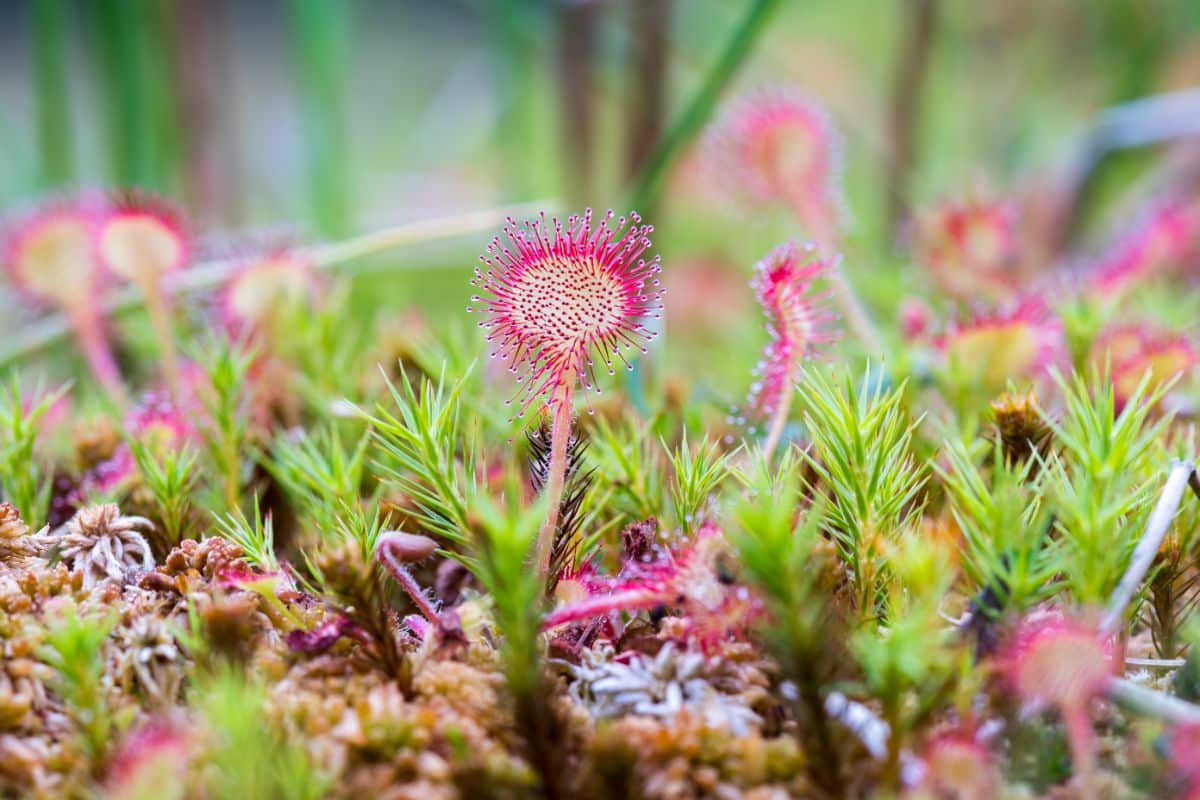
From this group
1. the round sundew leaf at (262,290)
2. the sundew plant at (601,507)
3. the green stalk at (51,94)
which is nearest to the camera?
the sundew plant at (601,507)

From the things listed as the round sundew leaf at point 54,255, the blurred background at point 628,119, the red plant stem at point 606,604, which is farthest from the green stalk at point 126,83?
the red plant stem at point 606,604

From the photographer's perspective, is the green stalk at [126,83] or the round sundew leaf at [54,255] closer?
the round sundew leaf at [54,255]

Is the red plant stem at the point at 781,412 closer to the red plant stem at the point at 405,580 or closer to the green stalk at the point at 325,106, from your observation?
the red plant stem at the point at 405,580

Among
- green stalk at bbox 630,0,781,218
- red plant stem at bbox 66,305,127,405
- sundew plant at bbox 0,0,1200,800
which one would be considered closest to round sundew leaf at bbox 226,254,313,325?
sundew plant at bbox 0,0,1200,800

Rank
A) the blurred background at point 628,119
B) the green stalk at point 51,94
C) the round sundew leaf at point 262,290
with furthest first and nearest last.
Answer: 1. the blurred background at point 628,119
2. the green stalk at point 51,94
3. the round sundew leaf at point 262,290

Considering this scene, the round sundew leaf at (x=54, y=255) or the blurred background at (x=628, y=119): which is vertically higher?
the blurred background at (x=628, y=119)

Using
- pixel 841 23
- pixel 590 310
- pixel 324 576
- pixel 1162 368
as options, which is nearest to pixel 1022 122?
pixel 841 23

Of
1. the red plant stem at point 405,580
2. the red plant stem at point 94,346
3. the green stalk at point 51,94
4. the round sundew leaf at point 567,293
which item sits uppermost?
the green stalk at point 51,94

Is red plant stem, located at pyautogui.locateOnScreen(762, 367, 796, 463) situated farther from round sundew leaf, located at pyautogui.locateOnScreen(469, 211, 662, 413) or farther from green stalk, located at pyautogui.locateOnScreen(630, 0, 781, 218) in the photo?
green stalk, located at pyautogui.locateOnScreen(630, 0, 781, 218)

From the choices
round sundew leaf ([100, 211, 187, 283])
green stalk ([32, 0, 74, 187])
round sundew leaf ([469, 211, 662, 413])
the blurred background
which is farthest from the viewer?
the blurred background
